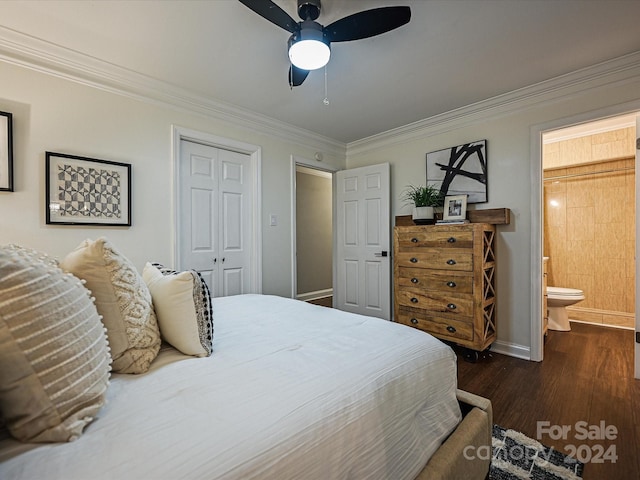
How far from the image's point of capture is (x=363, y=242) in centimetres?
396

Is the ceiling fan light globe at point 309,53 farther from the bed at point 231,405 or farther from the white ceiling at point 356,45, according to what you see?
the bed at point 231,405

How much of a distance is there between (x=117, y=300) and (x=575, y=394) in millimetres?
2847

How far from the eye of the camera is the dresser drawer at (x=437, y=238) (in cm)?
265

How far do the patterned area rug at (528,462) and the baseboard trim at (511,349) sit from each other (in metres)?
1.33

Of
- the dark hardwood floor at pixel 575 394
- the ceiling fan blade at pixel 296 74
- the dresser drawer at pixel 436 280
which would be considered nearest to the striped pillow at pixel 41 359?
the ceiling fan blade at pixel 296 74

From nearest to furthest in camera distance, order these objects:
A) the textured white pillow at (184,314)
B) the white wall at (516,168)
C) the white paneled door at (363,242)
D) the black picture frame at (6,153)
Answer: the textured white pillow at (184,314) → the black picture frame at (6,153) → the white wall at (516,168) → the white paneled door at (363,242)

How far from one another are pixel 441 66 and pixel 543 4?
0.71 m

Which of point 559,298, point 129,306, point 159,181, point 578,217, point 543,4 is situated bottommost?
point 559,298

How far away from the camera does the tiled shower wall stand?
3510 mm

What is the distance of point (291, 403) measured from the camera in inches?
29.6

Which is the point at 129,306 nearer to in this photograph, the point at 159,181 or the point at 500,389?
the point at 159,181

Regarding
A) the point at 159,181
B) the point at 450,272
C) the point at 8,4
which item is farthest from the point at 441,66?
the point at 8,4

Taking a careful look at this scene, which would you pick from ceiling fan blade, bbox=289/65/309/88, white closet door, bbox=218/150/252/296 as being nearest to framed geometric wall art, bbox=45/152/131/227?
white closet door, bbox=218/150/252/296

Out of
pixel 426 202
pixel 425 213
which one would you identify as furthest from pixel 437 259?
pixel 426 202
